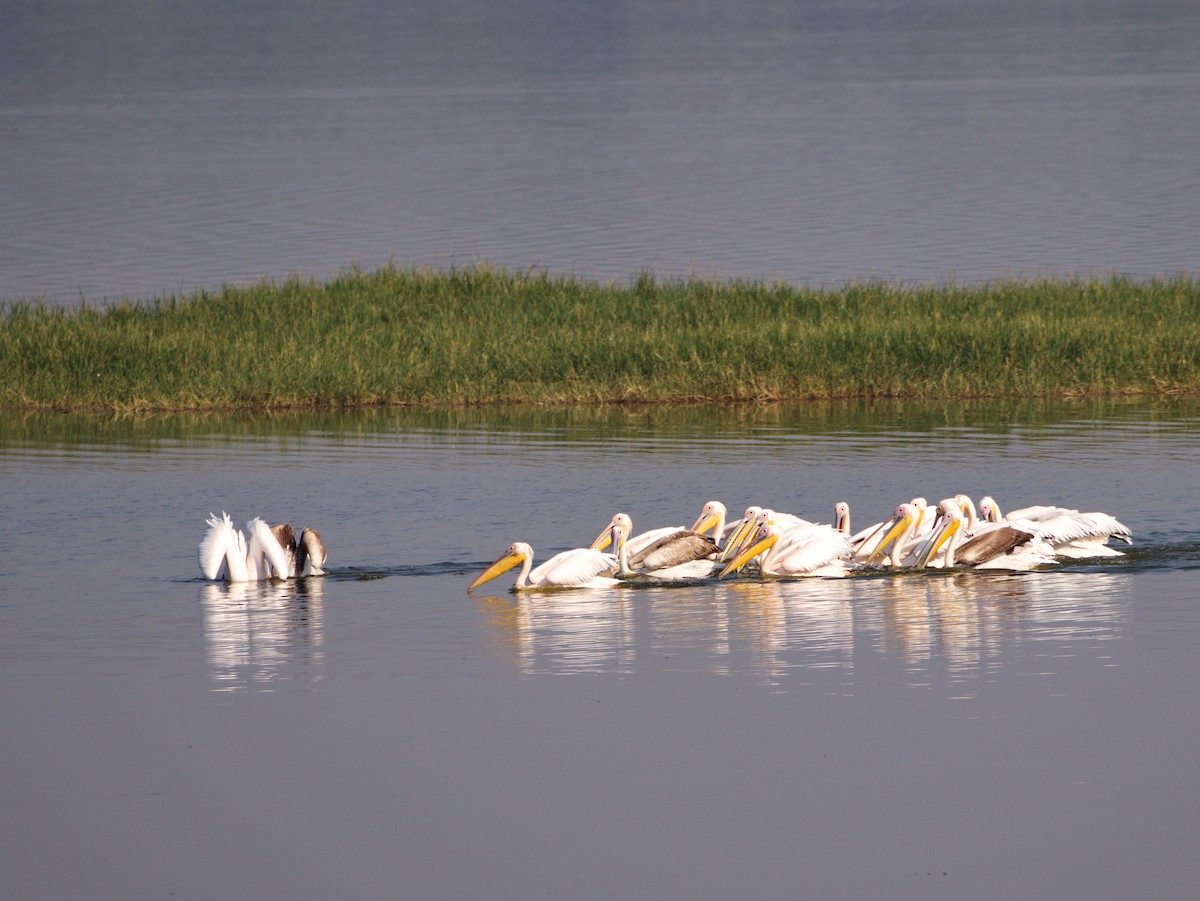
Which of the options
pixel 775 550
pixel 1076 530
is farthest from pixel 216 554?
pixel 1076 530

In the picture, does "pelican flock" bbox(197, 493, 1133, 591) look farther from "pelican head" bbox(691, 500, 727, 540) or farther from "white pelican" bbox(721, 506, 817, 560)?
"pelican head" bbox(691, 500, 727, 540)

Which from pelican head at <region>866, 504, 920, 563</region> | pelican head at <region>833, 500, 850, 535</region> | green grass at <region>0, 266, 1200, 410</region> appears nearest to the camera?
pelican head at <region>866, 504, 920, 563</region>

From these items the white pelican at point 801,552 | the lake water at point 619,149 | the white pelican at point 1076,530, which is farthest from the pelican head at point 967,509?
the lake water at point 619,149

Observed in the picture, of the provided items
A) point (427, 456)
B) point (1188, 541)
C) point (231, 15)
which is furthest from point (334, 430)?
point (231, 15)

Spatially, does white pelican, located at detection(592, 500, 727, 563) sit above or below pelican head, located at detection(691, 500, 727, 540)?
below

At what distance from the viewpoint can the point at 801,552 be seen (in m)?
13.8

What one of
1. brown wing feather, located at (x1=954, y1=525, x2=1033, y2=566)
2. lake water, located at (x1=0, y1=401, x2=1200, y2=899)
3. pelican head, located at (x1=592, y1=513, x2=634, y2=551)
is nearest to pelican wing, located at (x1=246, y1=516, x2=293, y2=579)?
lake water, located at (x1=0, y1=401, x2=1200, y2=899)

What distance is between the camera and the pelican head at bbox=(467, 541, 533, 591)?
13852mm

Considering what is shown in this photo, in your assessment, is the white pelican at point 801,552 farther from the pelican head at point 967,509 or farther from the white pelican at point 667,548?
the pelican head at point 967,509

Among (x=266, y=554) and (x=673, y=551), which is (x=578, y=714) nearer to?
(x=673, y=551)

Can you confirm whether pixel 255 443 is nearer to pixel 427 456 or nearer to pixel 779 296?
pixel 427 456

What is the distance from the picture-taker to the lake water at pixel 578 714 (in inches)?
316

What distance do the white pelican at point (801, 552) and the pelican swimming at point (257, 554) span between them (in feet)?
8.53

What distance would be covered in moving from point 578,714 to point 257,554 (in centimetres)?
477
